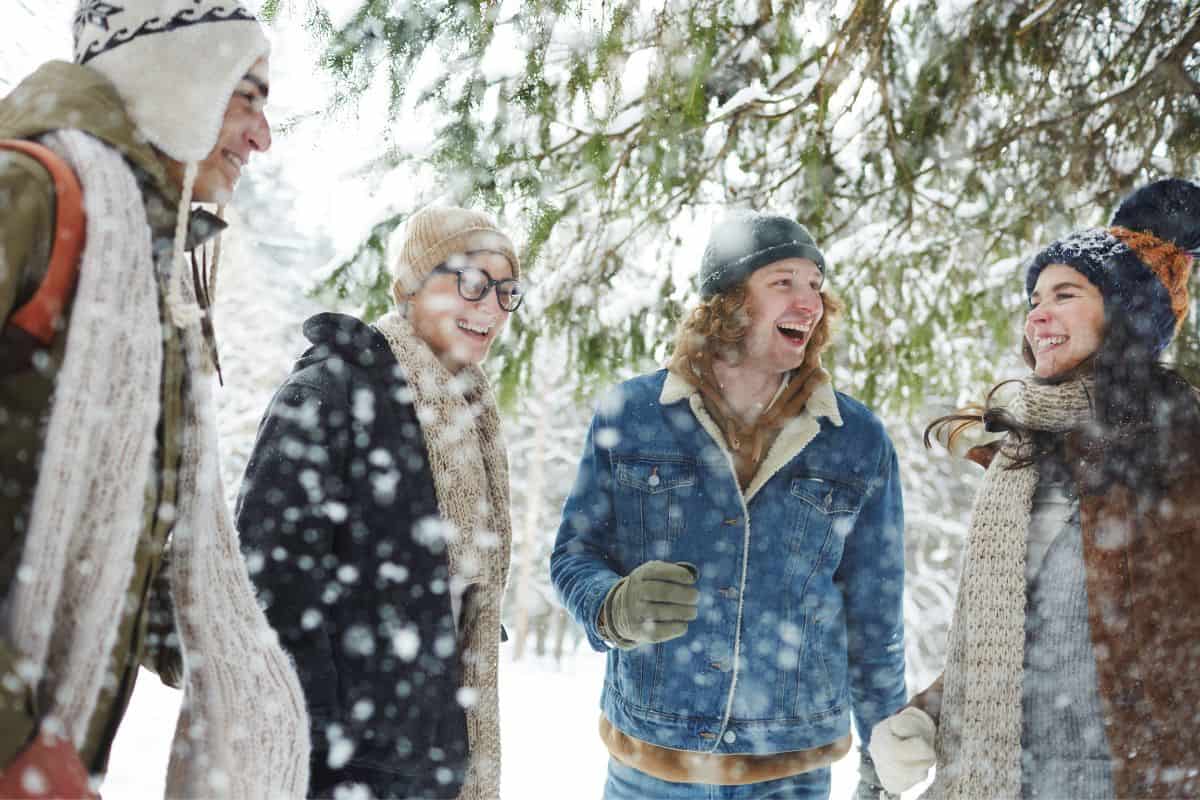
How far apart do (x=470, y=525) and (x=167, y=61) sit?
125cm

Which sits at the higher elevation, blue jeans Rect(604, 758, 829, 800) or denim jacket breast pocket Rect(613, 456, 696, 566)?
denim jacket breast pocket Rect(613, 456, 696, 566)

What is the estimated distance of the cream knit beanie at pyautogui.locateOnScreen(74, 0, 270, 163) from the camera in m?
1.35

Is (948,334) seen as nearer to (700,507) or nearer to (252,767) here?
(700,507)

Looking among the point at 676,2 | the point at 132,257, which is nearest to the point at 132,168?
the point at 132,257

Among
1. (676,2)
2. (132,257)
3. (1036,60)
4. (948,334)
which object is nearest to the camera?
(132,257)

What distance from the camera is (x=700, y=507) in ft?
8.15

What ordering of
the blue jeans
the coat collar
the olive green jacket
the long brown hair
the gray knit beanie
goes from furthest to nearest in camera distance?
the gray knit beanie, the coat collar, the blue jeans, the long brown hair, the olive green jacket

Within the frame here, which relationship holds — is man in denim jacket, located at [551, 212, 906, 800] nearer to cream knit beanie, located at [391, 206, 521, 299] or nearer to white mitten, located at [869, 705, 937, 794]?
white mitten, located at [869, 705, 937, 794]

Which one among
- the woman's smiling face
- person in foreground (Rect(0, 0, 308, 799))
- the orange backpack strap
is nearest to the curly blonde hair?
the woman's smiling face

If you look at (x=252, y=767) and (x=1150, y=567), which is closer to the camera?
(x=252, y=767)

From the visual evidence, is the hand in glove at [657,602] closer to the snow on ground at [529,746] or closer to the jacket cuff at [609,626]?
the jacket cuff at [609,626]

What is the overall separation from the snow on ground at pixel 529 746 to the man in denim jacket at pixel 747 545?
9.64ft

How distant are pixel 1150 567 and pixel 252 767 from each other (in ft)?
5.94

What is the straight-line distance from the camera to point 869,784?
7.98ft
